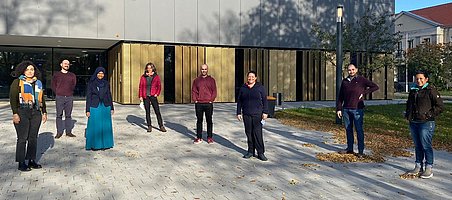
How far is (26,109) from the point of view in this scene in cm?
627

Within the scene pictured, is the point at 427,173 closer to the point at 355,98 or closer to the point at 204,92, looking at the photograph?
the point at 355,98

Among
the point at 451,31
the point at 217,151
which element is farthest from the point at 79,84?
the point at 451,31

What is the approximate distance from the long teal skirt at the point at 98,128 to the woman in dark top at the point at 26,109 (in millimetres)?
1466

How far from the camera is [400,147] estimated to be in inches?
342

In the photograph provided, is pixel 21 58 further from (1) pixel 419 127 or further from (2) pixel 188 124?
(1) pixel 419 127

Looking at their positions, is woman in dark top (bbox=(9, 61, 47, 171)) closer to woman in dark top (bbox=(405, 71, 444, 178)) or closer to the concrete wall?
woman in dark top (bbox=(405, 71, 444, 178))

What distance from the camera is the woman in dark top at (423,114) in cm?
594

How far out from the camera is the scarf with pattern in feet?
20.6

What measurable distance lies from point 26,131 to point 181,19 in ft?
49.7

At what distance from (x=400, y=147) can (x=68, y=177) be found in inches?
263

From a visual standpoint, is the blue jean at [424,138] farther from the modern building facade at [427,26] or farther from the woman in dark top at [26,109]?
the modern building facade at [427,26]

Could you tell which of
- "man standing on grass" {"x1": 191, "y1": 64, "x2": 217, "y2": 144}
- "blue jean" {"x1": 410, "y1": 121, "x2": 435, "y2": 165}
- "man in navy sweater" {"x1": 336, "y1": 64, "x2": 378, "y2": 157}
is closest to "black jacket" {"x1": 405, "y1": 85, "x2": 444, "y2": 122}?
"blue jean" {"x1": 410, "y1": 121, "x2": 435, "y2": 165}

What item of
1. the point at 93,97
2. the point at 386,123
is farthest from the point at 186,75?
the point at 93,97

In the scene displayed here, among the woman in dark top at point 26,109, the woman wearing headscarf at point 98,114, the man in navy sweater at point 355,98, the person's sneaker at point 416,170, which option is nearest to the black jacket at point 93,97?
the woman wearing headscarf at point 98,114
